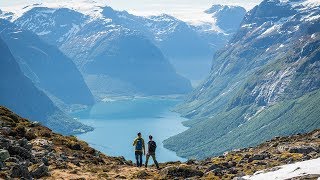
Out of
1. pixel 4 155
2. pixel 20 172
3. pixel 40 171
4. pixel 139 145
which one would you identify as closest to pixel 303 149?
pixel 139 145

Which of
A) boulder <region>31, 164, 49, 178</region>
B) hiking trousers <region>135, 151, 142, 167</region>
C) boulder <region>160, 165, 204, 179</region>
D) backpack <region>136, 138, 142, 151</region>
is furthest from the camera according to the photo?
backpack <region>136, 138, 142, 151</region>

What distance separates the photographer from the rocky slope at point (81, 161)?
4222 centimetres

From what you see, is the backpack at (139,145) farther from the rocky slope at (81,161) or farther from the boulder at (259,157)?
the boulder at (259,157)

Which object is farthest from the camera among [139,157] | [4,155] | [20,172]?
[139,157]

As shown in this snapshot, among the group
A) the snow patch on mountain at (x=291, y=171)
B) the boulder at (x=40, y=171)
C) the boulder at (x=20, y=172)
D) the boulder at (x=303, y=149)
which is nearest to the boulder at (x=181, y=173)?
the snow patch on mountain at (x=291, y=171)

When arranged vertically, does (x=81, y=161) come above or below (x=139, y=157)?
below

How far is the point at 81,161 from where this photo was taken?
50.7 metres

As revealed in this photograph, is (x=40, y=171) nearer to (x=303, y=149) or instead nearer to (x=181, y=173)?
(x=181, y=173)

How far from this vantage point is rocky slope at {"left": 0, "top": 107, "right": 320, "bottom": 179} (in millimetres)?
42219

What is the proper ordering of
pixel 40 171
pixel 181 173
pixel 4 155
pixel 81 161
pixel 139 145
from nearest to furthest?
pixel 4 155, pixel 40 171, pixel 181 173, pixel 81 161, pixel 139 145

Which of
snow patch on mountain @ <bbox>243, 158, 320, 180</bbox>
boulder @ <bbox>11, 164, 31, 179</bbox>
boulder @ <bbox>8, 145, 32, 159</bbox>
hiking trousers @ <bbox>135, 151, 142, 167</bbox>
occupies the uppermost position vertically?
hiking trousers @ <bbox>135, 151, 142, 167</bbox>

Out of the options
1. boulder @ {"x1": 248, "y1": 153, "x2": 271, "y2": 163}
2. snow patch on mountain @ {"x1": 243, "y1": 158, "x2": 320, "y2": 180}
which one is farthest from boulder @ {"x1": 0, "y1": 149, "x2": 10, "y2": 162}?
boulder @ {"x1": 248, "y1": 153, "x2": 271, "y2": 163}

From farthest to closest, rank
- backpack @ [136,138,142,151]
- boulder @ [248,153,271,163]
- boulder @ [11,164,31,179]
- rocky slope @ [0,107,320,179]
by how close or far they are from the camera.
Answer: backpack @ [136,138,142,151]
boulder @ [248,153,271,163]
rocky slope @ [0,107,320,179]
boulder @ [11,164,31,179]

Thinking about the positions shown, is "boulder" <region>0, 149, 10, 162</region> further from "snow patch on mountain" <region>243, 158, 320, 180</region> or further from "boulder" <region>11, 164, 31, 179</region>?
"snow patch on mountain" <region>243, 158, 320, 180</region>
